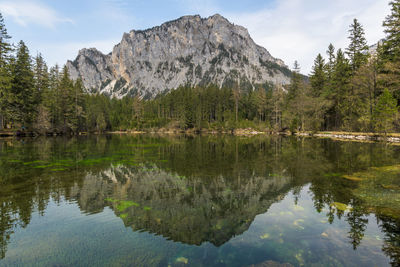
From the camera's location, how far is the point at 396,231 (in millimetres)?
6957

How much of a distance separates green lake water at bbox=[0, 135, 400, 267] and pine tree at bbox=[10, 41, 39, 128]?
49.7 metres

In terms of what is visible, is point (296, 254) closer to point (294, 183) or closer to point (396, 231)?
Result: point (396, 231)

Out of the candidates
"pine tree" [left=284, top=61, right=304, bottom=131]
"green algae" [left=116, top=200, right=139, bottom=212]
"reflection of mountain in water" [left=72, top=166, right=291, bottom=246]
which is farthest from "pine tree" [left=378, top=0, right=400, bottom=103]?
"green algae" [left=116, top=200, right=139, bottom=212]

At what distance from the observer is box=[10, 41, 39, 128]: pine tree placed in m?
52.0

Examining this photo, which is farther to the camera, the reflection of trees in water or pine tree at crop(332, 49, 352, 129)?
pine tree at crop(332, 49, 352, 129)

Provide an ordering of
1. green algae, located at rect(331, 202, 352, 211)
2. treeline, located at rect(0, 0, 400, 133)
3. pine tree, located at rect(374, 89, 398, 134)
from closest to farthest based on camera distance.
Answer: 1. green algae, located at rect(331, 202, 352, 211)
2. pine tree, located at rect(374, 89, 398, 134)
3. treeline, located at rect(0, 0, 400, 133)

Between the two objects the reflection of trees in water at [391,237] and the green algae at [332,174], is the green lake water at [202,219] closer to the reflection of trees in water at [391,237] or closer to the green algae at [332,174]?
the reflection of trees in water at [391,237]

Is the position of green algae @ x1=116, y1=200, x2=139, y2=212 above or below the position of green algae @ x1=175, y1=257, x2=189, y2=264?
above

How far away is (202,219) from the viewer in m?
8.46

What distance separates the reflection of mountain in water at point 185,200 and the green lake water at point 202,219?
0.05m

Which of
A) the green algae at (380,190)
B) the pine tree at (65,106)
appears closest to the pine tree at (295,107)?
the green algae at (380,190)

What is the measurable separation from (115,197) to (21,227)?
402 cm

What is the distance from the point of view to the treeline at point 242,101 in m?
43.3

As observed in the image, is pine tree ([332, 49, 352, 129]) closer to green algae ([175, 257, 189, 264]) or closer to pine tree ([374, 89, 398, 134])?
pine tree ([374, 89, 398, 134])
